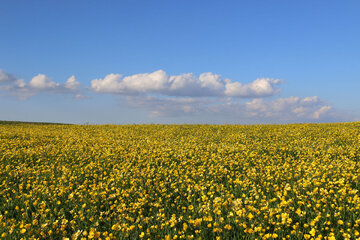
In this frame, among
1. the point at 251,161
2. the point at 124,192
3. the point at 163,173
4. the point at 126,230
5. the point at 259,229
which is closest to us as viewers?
the point at 259,229

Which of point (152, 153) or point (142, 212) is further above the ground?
point (152, 153)

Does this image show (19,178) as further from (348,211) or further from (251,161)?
(348,211)

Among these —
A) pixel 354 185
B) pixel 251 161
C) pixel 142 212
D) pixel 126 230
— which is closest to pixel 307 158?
pixel 251 161

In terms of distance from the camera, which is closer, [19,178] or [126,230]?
[126,230]

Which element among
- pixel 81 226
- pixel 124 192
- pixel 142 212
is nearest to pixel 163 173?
pixel 124 192

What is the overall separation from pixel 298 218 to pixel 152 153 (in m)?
7.91

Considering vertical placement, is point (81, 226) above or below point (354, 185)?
below

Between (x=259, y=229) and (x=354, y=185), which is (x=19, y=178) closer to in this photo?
(x=259, y=229)

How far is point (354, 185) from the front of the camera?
7.84 metres

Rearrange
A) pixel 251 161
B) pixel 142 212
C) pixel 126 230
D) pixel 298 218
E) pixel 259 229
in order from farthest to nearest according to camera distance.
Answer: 1. pixel 251 161
2. pixel 142 212
3. pixel 298 218
4. pixel 126 230
5. pixel 259 229

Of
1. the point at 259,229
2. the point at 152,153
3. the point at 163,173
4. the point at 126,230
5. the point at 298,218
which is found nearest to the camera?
the point at 259,229

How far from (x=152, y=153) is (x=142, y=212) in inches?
240

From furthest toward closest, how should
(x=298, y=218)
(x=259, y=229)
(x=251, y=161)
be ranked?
1. (x=251, y=161)
2. (x=298, y=218)
3. (x=259, y=229)

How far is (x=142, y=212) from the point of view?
656cm
